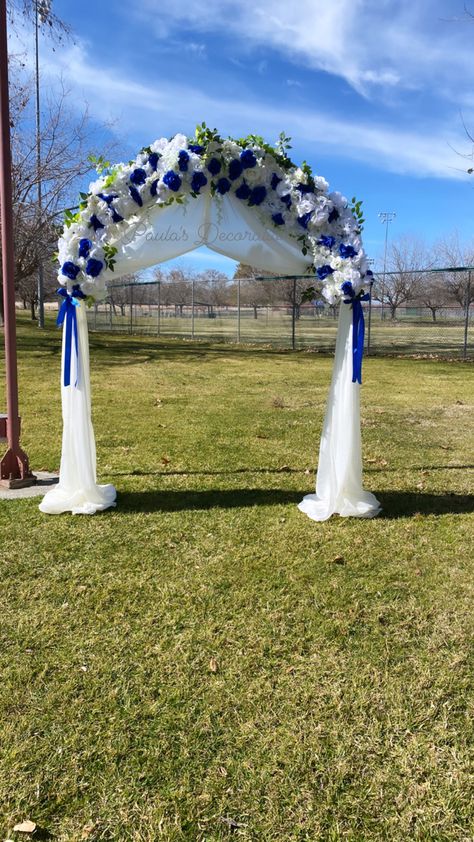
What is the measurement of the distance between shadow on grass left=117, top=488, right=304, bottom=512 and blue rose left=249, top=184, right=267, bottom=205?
253 cm

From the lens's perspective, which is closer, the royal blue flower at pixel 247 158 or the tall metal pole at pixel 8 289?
the royal blue flower at pixel 247 158

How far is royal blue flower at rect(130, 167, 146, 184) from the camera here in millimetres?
4422

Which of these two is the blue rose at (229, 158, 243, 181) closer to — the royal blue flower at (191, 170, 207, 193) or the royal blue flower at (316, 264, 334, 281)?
the royal blue flower at (191, 170, 207, 193)

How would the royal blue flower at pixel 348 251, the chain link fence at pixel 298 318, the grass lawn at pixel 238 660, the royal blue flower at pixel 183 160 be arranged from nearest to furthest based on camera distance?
1. the grass lawn at pixel 238 660
2. the royal blue flower at pixel 183 160
3. the royal blue flower at pixel 348 251
4. the chain link fence at pixel 298 318

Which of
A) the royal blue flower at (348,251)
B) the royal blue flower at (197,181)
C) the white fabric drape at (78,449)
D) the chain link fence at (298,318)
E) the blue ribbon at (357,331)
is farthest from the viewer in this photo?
the chain link fence at (298,318)

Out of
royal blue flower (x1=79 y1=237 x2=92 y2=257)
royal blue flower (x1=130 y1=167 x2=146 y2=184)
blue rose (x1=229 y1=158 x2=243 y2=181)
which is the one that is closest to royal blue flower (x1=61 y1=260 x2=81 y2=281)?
royal blue flower (x1=79 y1=237 x2=92 y2=257)

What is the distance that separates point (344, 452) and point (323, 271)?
4.94 ft

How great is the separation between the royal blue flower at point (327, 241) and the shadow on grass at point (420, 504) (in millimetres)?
2259

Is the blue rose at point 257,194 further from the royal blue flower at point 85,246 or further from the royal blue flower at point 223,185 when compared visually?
the royal blue flower at point 85,246

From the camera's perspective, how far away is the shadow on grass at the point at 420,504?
4900 millimetres

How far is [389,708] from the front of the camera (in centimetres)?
254

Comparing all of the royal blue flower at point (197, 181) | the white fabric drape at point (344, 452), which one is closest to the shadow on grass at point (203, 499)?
the white fabric drape at point (344, 452)

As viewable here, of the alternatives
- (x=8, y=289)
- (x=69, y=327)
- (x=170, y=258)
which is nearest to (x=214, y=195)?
(x=170, y=258)

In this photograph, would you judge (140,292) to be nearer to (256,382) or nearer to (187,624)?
(256,382)
